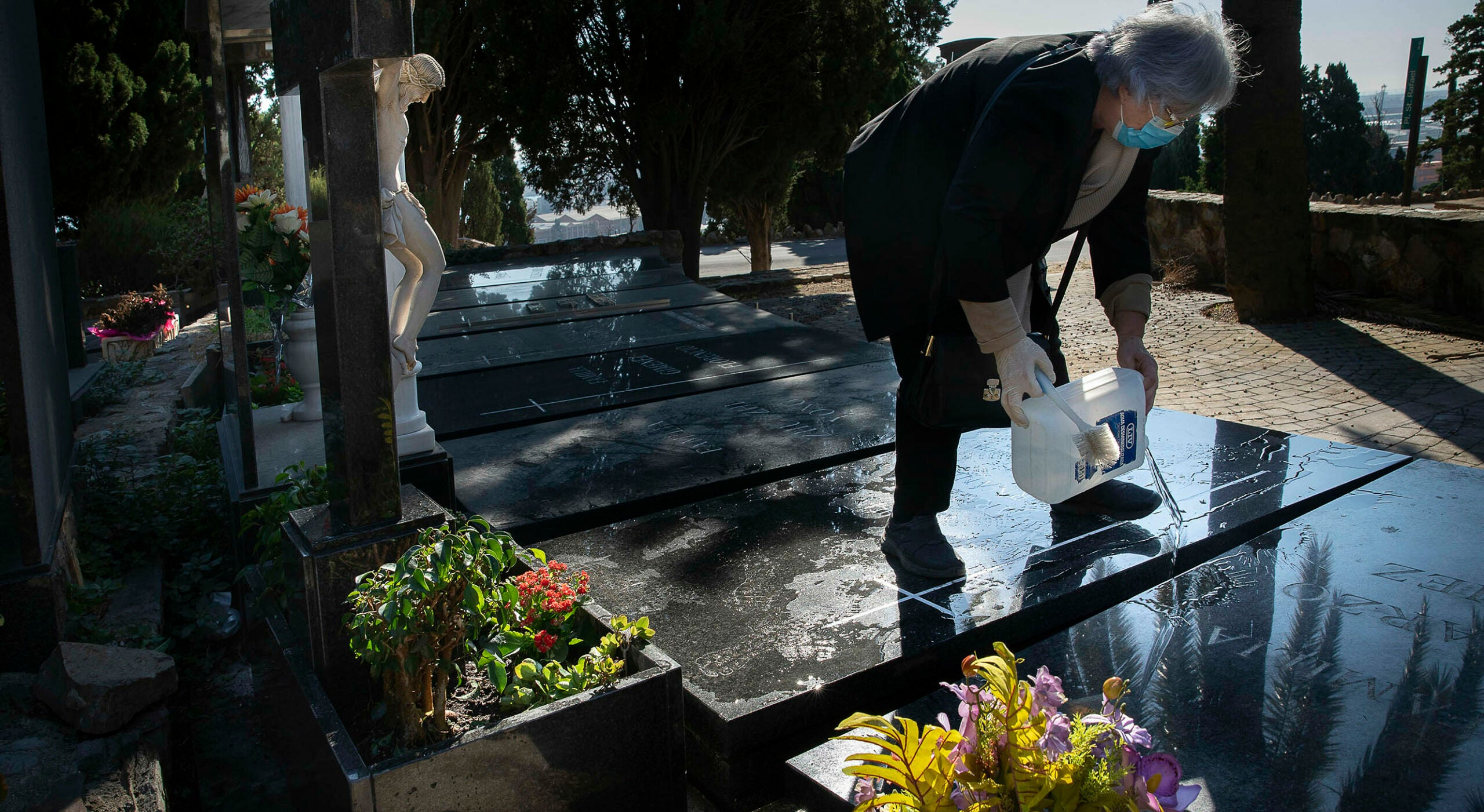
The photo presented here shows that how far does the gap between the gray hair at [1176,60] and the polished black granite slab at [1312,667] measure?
1229 millimetres

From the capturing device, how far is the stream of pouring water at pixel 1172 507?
2955 millimetres

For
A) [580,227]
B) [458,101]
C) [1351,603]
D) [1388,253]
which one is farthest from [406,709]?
[580,227]

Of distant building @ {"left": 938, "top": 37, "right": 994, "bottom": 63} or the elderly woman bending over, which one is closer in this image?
the elderly woman bending over

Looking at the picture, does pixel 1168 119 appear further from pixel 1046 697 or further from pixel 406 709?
pixel 406 709

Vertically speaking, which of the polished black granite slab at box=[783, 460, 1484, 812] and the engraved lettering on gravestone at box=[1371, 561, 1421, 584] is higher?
the engraved lettering on gravestone at box=[1371, 561, 1421, 584]

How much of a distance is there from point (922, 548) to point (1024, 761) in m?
1.38

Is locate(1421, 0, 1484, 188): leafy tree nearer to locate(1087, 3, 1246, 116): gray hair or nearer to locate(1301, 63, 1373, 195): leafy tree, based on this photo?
locate(1301, 63, 1373, 195): leafy tree

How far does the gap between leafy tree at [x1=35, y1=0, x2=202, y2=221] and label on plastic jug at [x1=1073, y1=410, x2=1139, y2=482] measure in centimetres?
1096

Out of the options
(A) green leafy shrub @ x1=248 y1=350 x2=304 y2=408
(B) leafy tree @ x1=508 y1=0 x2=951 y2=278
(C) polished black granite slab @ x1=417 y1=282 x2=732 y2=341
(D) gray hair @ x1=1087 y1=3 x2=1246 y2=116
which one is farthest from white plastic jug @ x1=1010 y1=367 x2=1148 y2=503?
(B) leafy tree @ x1=508 y1=0 x2=951 y2=278

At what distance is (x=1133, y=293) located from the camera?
10.1 feet

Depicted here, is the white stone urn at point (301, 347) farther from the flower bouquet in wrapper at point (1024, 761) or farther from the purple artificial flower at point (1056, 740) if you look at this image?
the purple artificial flower at point (1056, 740)

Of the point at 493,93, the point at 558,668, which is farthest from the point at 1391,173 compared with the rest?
the point at 558,668

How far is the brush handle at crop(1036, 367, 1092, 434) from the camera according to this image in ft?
8.16

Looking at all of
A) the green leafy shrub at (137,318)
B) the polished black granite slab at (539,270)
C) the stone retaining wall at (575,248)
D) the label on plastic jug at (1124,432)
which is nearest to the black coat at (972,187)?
the label on plastic jug at (1124,432)
